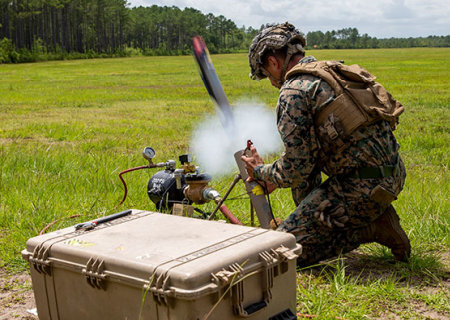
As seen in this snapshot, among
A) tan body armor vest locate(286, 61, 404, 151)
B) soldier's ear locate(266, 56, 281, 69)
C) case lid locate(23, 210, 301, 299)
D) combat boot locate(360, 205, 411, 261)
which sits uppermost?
soldier's ear locate(266, 56, 281, 69)

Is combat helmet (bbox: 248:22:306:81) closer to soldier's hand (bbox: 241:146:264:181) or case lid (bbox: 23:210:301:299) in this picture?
soldier's hand (bbox: 241:146:264:181)

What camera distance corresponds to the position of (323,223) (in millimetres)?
3793

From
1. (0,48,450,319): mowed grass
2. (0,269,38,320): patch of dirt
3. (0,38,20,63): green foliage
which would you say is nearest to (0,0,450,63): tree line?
(0,38,20,63): green foliage

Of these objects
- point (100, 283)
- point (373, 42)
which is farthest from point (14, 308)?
point (373, 42)

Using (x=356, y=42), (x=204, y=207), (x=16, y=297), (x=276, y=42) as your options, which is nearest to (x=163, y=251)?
(x=16, y=297)

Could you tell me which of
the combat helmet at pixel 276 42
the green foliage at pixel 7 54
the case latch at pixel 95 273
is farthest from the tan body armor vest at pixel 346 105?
the green foliage at pixel 7 54

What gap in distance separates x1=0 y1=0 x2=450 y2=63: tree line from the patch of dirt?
6880 centimetres

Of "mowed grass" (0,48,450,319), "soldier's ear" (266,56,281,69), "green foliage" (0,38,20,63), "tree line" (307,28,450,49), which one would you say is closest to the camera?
"mowed grass" (0,48,450,319)

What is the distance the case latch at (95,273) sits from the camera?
2523mm

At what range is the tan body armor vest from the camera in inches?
140

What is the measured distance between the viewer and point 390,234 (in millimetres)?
3807

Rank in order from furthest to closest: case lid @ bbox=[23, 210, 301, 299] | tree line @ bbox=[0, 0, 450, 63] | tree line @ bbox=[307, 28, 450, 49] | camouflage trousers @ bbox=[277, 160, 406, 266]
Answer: tree line @ bbox=[307, 28, 450, 49] → tree line @ bbox=[0, 0, 450, 63] → camouflage trousers @ bbox=[277, 160, 406, 266] → case lid @ bbox=[23, 210, 301, 299]

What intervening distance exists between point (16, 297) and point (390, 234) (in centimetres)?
252

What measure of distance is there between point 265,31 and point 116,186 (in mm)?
2618
